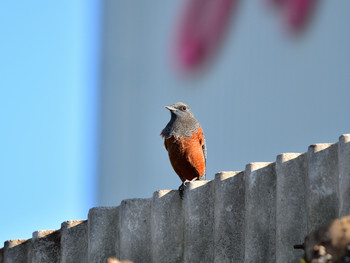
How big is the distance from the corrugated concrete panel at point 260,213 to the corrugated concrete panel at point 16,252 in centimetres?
220

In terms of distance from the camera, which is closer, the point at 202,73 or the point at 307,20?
the point at 307,20

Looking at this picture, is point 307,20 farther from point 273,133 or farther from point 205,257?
point 205,257

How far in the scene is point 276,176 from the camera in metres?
6.02

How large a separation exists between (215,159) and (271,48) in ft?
5.39

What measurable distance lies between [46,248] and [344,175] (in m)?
2.72

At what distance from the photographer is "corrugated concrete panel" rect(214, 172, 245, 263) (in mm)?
6138

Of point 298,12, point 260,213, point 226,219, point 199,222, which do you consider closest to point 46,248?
point 199,222

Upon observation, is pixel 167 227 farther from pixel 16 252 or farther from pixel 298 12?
pixel 298 12

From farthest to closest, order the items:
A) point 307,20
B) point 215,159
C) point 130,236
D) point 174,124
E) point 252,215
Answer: point 215,159, point 307,20, point 174,124, point 130,236, point 252,215

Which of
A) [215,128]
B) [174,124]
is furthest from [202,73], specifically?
[174,124]

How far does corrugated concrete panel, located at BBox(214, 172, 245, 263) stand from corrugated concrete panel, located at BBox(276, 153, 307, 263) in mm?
388

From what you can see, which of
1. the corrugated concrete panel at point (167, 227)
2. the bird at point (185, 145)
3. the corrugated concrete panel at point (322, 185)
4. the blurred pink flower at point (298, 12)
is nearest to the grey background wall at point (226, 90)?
the blurred pink flower at point (298, 12)

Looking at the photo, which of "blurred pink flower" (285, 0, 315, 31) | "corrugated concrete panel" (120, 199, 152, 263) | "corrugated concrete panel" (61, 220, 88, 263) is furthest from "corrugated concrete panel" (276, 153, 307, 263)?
"blurred pink flower" (285, 0, 315, 31)

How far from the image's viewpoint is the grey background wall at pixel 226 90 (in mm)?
10031
